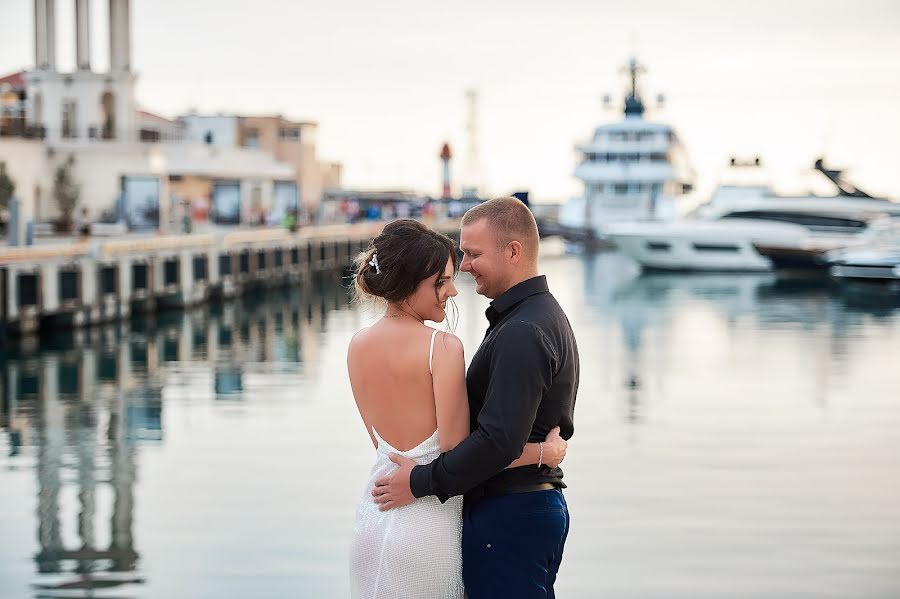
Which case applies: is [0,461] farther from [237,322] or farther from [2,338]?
[237,322]

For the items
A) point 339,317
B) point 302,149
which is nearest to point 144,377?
point 339,317

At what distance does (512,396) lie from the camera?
173 inches

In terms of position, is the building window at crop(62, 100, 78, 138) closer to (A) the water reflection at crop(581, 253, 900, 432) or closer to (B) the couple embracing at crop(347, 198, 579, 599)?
(A) the water reflection at crop(581, 253, 900, 432)

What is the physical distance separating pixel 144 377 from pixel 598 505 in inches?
486

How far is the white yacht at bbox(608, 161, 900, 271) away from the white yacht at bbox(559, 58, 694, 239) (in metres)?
16.5

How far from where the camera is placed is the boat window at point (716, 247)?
5600cm

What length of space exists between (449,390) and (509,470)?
0.36m

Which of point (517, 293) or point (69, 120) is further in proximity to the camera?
point (69, 120)

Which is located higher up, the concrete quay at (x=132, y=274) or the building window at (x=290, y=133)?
the building window at (x=290, y=133)

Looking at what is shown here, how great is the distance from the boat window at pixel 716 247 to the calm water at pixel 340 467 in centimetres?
2618

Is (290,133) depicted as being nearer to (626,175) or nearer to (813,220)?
(626,175)

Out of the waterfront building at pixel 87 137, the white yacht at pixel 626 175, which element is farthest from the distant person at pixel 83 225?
the white yacht at pixel 626 175

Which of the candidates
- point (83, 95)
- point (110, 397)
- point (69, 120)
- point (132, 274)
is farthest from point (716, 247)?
point (110, 397)

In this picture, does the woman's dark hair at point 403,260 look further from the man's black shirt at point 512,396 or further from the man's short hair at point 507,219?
Result: the man's black shirt at point 512,396
